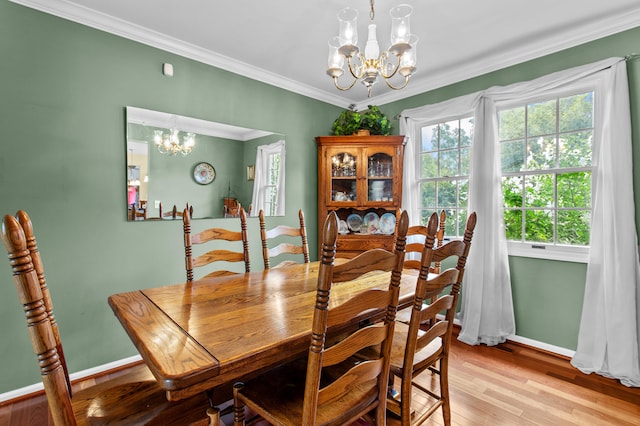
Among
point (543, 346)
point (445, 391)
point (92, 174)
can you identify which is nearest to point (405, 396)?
point (445, 391)

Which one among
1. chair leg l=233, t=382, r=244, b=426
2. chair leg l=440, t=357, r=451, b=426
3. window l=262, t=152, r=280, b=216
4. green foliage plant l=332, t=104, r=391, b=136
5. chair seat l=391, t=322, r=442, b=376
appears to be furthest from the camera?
green foliage plant l=332, t=104, r=391, b=136

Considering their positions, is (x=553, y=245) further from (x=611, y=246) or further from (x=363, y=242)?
(x=363, y=242)

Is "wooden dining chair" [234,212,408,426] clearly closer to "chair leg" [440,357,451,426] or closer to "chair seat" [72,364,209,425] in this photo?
"chair seat" [72,364,209,425]

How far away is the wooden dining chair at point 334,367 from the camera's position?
0.96m

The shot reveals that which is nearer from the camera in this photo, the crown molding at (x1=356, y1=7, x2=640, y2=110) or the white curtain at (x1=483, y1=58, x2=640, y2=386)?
the white curtain at (x1=483, y1=58, x2=640, y2=386)

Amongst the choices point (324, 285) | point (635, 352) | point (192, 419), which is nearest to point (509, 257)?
point (635, 352)

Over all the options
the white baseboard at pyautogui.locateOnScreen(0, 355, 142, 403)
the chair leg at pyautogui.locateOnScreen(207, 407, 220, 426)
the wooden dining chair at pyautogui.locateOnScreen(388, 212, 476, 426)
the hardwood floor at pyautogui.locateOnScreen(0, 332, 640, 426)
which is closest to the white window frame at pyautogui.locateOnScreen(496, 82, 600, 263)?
the hardwood floor at pyautogui.locateOnScreen(0, 332, 640, 426)

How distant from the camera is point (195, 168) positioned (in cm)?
287

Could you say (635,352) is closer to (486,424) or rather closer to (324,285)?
(486,424)

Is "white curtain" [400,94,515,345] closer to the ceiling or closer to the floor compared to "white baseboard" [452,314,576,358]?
closer to the ceiling

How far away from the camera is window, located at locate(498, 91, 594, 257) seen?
2.67 m

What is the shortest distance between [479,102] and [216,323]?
3.07m

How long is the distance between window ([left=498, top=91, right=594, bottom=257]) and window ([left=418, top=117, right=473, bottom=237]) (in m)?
0.37

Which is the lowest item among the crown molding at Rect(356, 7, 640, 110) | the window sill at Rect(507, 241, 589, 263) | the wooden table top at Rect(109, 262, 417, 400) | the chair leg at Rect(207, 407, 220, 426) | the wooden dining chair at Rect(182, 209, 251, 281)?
the chair leg at Rect(207, 407, 220, 426)
